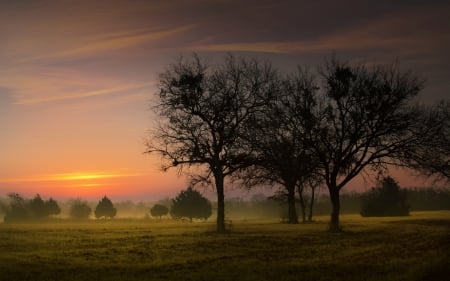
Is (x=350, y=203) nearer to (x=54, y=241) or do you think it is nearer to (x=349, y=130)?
(x=349, y=130)

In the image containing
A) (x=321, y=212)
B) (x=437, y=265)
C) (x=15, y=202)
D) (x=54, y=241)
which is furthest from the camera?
(x=321, y=212)

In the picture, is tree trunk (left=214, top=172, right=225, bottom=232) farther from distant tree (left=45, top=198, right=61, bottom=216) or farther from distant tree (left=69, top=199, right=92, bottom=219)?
distant tree (left=69, top=199, right=92, bottom=219)

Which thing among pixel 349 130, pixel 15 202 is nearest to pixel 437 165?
pixel 349 130

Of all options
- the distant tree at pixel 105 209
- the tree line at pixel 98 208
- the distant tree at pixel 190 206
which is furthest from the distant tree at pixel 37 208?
the distant tree at pixel 190 206

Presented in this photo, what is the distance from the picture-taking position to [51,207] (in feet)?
408

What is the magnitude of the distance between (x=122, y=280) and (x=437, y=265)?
1399cm

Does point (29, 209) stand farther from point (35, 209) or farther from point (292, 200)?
point (292, 200)

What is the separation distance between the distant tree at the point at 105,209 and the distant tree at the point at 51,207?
1050cm

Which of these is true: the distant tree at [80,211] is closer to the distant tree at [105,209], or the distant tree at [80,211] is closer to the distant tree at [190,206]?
the distant tree at [105,209]

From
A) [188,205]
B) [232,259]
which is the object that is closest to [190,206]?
[188,205]

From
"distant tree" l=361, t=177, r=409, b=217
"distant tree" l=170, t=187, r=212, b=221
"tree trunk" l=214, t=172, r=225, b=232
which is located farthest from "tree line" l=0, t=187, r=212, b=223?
"tree trunk" l=214, t=172, r=225, b=232

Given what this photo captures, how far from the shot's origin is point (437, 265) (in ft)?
72.7

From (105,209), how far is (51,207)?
14.1m

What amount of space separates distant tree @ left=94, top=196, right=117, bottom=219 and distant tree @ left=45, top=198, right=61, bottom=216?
34.4 feet
